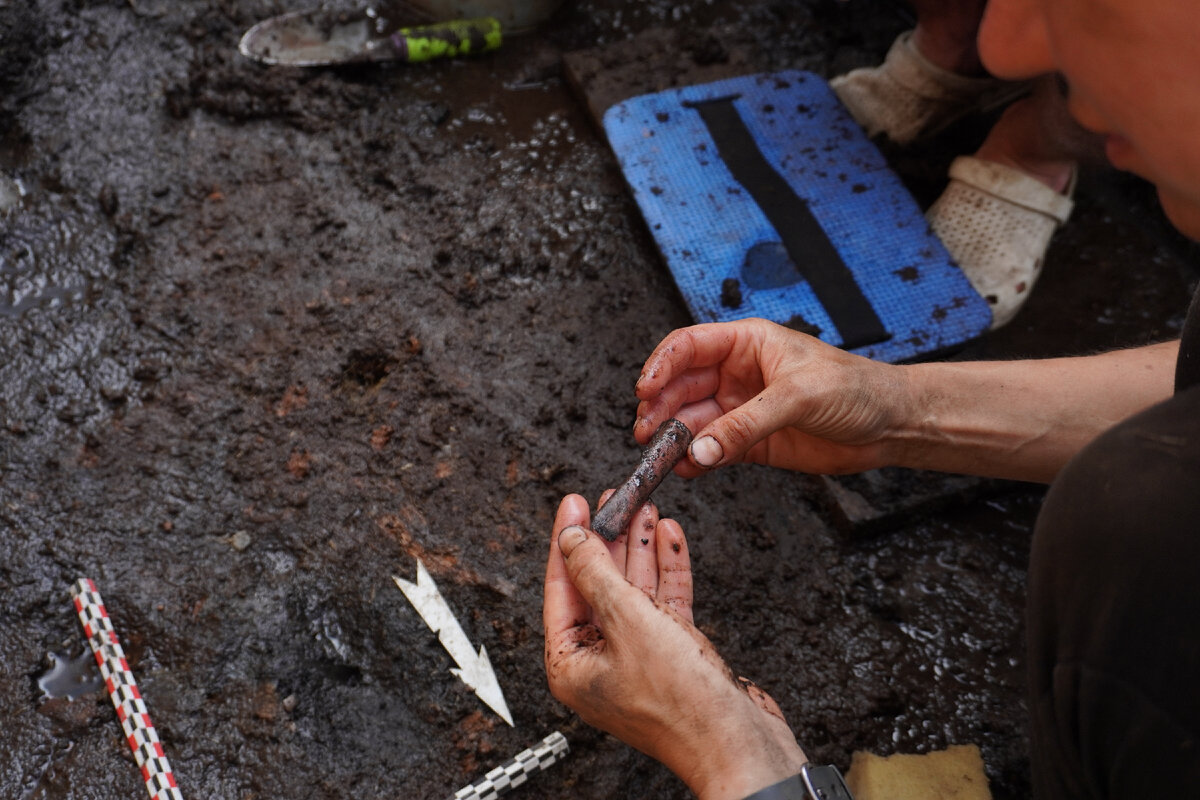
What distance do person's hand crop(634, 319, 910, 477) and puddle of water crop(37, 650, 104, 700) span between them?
4.81ft

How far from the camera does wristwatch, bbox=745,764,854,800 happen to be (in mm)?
1308

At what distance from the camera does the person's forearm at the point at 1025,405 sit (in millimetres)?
1825

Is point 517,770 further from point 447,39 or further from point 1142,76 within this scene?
point 447,39

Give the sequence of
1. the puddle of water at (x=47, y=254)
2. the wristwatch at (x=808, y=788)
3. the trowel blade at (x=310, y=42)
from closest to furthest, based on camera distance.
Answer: the wristwatch at (x=808, y=788), the puddle of water at (x=47, y=254), the trowel blade at (x=310, y=42)

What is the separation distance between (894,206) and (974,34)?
704mm

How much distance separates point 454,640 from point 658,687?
2.58 ft

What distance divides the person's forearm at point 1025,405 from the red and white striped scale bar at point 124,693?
6.03 ft

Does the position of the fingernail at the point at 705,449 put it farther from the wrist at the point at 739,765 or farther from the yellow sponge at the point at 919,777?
the yellow sponge at the point at 919,777

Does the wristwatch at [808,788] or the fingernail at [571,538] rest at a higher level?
the fingernail at [571,538]

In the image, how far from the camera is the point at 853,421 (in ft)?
5.93

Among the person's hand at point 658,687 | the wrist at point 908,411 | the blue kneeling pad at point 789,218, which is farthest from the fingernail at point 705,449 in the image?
the blue kneeling pad at point 789,218

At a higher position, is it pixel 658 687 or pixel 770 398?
pixel 770 398

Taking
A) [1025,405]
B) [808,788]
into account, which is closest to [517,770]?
[808,788]

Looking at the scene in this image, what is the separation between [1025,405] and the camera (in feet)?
6.11
